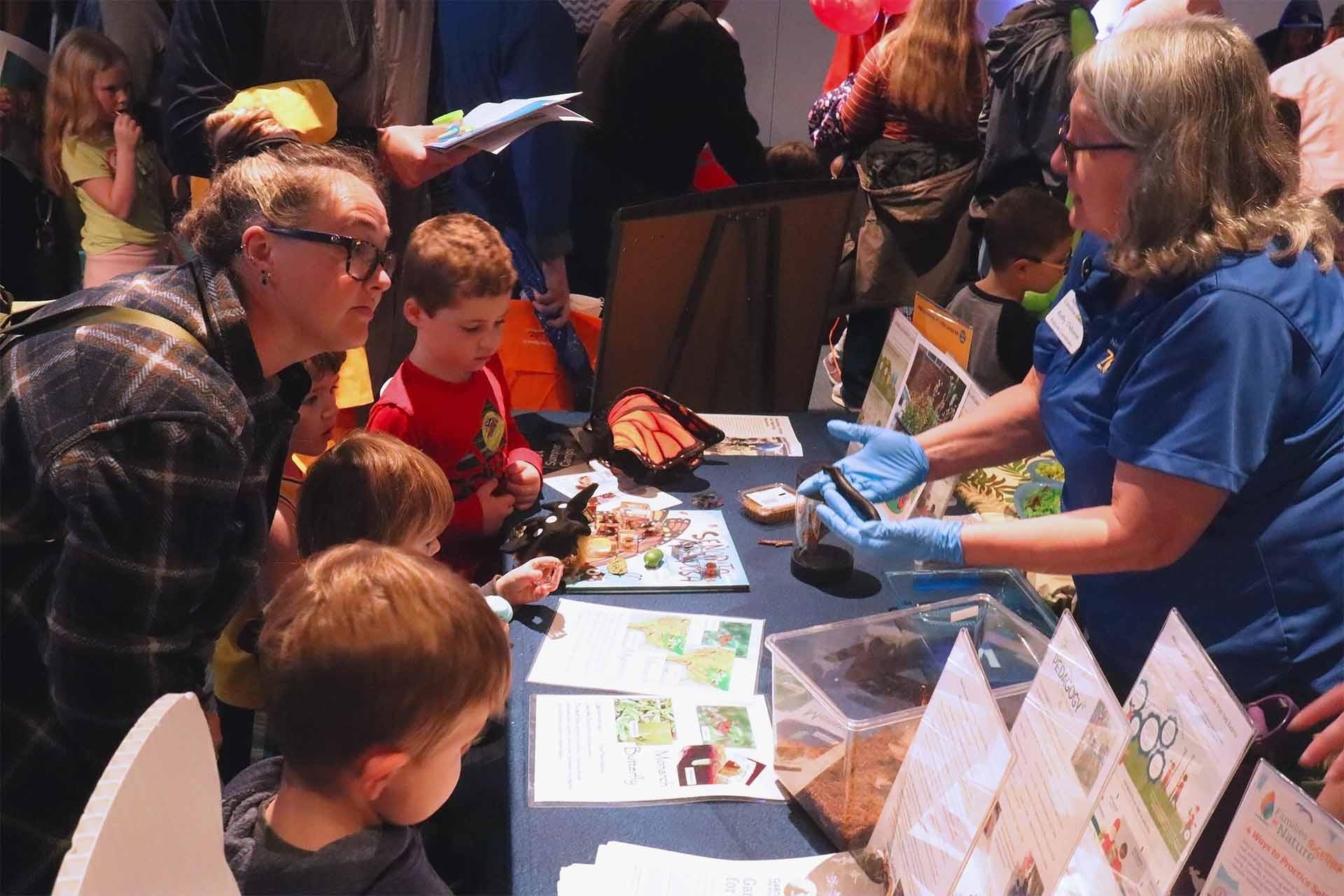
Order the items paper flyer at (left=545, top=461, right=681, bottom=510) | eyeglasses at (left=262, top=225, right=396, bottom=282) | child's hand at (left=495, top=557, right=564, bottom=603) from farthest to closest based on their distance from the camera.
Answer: paper flyer at (left=545, top=461, right=681, bottom=510) < child's hand at (left=495, top=557, right=564, bottom=603) < eyeglasses at (left=262, top=225, right=396, bottom=282)

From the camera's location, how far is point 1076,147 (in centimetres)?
144

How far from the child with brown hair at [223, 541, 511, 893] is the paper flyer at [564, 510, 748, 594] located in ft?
2.63

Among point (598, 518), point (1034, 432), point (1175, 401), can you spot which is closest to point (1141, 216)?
point (1175, 401)

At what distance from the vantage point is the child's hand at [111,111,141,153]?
3.57 metres

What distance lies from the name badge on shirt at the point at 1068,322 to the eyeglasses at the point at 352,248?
100 centimetres

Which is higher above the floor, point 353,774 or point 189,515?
point 189,515

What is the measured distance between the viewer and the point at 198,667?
4.39 feet

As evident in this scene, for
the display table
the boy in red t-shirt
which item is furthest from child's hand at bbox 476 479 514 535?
the display table

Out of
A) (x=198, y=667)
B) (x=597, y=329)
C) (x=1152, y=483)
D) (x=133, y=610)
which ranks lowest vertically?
(x=597, y=329)

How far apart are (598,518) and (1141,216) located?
1203 millimetres

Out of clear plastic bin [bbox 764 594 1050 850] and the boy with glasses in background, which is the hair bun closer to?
clear plastic bin [bbox 764 594 1050 850]

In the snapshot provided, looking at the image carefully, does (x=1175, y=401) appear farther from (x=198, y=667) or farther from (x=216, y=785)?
(x=198, y=667)

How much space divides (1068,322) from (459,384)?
4.09ft

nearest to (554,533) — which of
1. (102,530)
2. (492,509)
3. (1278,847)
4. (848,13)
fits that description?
(492,509)
